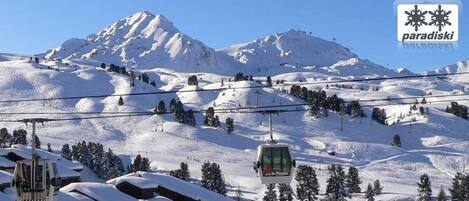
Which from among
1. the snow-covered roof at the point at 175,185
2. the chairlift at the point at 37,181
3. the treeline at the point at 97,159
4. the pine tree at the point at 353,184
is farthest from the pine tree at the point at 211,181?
the chairlift at the point at 37,181

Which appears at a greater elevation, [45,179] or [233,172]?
[45,179]

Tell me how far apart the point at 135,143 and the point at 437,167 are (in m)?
83.9

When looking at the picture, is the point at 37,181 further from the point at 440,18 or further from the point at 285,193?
the point at 285,193

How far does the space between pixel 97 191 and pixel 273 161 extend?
31.3 metres

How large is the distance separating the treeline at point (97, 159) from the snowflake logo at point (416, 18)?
8101 cm

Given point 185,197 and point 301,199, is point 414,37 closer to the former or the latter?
point 185,197

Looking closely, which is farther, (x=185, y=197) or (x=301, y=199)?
(x=301, y=199)

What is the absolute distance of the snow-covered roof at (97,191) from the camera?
189 ft

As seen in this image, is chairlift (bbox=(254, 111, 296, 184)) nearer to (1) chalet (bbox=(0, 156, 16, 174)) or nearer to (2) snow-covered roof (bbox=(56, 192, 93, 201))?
(2) snow-covered roof (bbox=(56, 192, 93, 201))

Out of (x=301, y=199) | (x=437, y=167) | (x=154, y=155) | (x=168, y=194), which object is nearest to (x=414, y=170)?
(x=437, y=167)

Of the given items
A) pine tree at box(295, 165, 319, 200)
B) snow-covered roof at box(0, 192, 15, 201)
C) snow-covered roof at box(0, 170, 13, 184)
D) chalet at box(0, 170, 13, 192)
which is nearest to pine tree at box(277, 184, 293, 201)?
pine tree at box(295, 165, 319, 200)

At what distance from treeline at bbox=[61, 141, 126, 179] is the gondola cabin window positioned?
102 meters

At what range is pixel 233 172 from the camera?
148 metres

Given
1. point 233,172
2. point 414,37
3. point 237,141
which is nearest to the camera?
point 414,37
